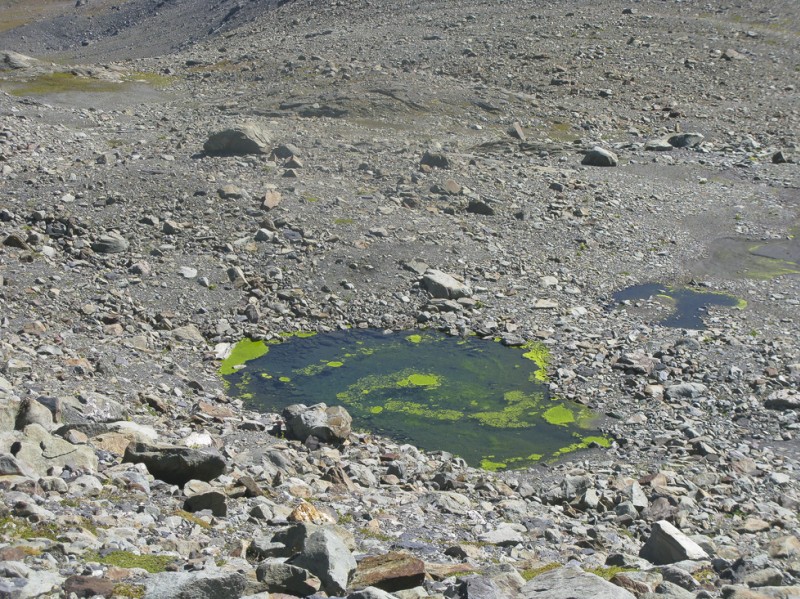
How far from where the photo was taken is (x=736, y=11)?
6178 cm

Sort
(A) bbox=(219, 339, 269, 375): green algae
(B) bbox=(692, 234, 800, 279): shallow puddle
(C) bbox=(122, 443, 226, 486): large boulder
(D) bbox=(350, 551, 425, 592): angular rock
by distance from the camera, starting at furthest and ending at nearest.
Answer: (B) bbox=(692, 234, 800, 279): shallow puddle
(A) bbox=(219, 339, 269, 375): green algae
(C) bbox=(122, 443, 226, 486): large boulder
(D) bbox=(350, 551, 425, 592): angular rock

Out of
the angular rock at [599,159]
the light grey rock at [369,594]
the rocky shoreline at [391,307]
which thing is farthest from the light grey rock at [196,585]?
the angular rock at [599,159]

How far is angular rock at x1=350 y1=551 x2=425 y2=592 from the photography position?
926 cm

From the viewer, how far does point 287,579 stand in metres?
8.80

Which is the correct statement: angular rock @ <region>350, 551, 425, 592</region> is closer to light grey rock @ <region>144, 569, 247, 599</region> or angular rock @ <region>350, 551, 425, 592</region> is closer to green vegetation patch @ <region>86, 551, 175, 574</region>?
light grey rock @ <region>144, 569, 247, 599</region>

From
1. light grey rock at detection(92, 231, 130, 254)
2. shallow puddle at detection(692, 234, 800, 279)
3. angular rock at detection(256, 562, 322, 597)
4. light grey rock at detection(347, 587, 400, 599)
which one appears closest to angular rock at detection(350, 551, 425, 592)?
angular rock at detection(256, 562, 322, 597)

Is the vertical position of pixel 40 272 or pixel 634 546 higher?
pixel 40 272

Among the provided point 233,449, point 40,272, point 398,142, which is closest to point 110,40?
point 398,142

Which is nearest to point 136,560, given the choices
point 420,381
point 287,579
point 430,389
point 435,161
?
point 287,579

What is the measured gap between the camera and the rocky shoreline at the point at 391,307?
10.4m

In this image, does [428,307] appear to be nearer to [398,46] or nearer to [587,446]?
[587,446]

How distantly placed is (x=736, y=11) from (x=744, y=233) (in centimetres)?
3823

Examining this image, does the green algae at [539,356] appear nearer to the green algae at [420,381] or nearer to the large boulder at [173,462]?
the green algae at [420,381]

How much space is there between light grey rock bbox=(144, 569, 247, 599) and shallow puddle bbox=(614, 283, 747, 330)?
56.8 ft
